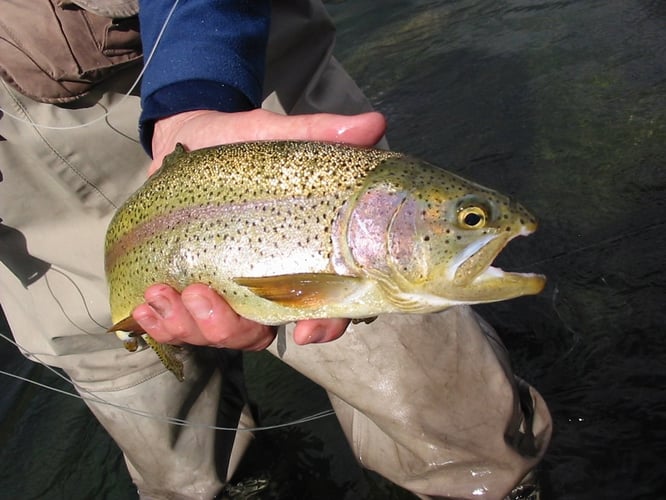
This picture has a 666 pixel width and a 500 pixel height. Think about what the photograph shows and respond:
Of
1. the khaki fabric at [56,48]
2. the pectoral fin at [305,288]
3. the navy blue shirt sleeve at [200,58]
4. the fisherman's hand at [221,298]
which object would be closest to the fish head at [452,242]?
the pectoral fin at [305,288]

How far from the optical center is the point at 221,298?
2.13m

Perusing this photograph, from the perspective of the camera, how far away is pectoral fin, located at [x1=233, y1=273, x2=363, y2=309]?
6.43 ft

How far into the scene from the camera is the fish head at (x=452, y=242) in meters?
1.96

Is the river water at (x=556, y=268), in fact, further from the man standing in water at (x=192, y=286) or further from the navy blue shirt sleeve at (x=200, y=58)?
the navy blue shirt sleeve at (x=200, y=58)

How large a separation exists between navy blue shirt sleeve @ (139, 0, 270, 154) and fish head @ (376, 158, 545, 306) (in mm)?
838

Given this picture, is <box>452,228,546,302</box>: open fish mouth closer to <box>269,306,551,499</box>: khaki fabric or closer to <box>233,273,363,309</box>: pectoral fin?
<box>233,273,363,309</box>: pectoral fin

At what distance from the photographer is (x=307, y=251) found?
79.2 inches

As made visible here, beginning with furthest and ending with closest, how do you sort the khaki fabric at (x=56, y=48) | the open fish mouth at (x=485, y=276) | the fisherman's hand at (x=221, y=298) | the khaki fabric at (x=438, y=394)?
the khaki fabric at (x=438, y=394)
the khaki fabric at (x=56, y=48)
the fisherman's hand at (x=221, y=298)
the open fish mouth at (x=485, y=276)

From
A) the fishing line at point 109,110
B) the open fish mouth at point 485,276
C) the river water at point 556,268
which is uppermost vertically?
the fishing line at point 109,110

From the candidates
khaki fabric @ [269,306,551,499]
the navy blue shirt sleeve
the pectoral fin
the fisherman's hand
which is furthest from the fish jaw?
the navy blue shirt sleeve

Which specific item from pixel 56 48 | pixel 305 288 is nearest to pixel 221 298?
pixel 305 288

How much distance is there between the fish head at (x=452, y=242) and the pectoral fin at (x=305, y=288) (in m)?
0.16

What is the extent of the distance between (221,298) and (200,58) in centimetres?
91

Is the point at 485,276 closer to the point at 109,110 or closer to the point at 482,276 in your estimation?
the point at 482,276
